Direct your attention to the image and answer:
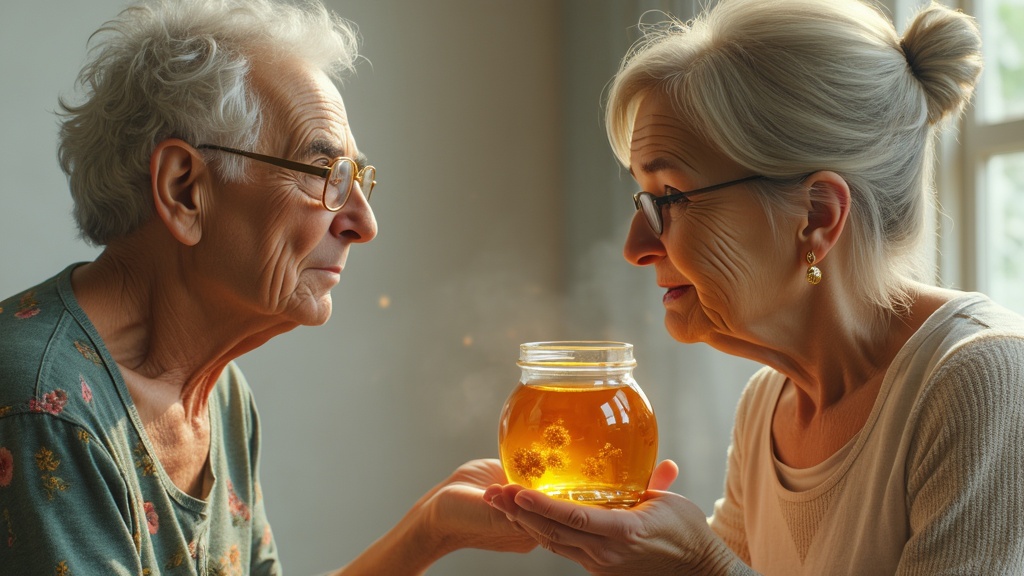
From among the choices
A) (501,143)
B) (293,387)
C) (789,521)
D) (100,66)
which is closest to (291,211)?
(100,66)

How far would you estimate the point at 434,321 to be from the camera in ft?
10.5

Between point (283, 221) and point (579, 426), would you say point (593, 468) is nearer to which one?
point (579, 426)

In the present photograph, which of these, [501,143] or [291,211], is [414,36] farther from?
[291,211]

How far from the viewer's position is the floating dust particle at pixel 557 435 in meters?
1.29

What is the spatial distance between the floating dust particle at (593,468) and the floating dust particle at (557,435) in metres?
0.04

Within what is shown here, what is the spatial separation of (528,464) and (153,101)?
914mm

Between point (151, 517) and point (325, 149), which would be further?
point (325, 149)

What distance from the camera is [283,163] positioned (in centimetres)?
164

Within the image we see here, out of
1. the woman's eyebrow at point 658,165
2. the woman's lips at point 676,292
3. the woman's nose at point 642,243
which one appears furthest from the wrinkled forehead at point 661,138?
the woman's lips at point 676,292

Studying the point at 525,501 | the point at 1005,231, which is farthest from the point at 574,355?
the point at 1005,231

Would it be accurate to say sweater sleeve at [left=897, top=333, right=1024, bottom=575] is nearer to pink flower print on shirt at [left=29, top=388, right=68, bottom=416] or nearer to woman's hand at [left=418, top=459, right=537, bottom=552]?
woman's hand at [left=418, top=459, right=537, bottom=552]

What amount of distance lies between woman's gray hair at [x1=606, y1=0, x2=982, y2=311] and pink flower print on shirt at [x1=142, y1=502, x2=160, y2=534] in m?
1.13

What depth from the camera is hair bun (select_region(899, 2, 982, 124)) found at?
152 centimetres

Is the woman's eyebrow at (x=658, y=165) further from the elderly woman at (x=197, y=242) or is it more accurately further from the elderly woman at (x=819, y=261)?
the elderly woman at (x=197, y=242)
